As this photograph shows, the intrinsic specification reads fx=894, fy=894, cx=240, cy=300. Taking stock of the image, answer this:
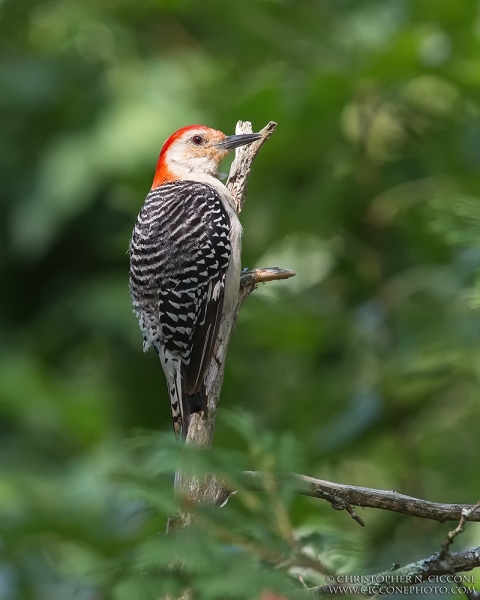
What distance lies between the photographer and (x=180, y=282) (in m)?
4.82

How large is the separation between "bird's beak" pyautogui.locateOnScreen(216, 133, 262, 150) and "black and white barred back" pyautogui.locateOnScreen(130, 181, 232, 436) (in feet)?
1.38

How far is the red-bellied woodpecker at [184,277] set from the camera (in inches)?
181

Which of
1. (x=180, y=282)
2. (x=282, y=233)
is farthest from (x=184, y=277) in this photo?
(x=282, y=233)

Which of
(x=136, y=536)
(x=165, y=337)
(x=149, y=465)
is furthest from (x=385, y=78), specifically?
(x=149, y=465)

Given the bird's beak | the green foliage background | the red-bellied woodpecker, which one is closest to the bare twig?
the green foliage background

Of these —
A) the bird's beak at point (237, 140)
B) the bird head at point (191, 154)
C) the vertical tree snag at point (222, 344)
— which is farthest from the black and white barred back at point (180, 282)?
the bird head at point (191, 154)

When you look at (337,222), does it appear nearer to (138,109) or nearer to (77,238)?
(138,109)

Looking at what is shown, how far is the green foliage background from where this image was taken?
5133 millimetres

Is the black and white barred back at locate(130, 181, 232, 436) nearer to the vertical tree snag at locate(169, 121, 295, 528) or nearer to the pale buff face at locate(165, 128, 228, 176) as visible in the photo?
the vertical tree snag at locate(169, 121, 295, 528)

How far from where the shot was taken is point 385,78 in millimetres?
5414

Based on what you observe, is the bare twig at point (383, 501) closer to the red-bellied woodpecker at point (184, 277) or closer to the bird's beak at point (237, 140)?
the red-bellied woodpecker at point (184, 277)

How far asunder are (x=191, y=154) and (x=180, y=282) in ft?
4.83

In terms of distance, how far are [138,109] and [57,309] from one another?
65.9 inches

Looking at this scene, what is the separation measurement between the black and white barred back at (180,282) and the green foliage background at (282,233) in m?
0.45
